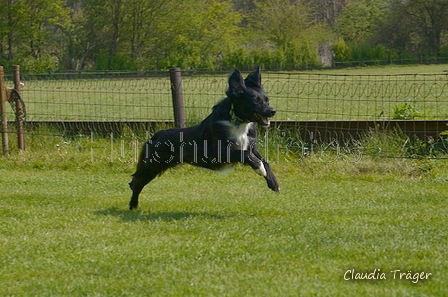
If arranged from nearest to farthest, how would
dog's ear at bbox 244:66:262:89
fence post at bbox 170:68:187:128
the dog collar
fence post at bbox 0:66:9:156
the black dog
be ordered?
the black dog, the dog collar, dog's ear at bbox 244:66:262:89, fence post at bbox 170:68:187:128, fence post at bbox 0:66:9:156

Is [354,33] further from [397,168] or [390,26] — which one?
[397,168]

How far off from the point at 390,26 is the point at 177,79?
46811mm

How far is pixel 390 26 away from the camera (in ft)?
180

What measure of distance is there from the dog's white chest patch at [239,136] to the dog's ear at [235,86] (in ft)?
1.06

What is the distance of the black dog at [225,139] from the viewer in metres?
7.12

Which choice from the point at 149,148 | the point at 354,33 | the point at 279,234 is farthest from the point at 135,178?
the point at 354,33

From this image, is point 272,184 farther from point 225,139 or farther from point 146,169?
point 146,169

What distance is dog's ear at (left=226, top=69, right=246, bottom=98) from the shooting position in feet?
23.9

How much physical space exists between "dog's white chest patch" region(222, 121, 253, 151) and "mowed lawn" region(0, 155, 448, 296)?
69 cm

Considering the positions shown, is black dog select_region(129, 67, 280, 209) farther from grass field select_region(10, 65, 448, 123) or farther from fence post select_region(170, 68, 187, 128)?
fence post select_region(170, 68, 187, 128)

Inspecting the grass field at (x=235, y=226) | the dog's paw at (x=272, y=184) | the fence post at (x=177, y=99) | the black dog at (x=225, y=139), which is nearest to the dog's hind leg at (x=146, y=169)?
the black dog at (x=225, y=139)

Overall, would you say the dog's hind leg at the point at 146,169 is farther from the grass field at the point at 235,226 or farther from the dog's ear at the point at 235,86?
the dog's ear at the point at 235,86

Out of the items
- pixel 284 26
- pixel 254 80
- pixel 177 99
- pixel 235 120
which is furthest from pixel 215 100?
pixel 284 26

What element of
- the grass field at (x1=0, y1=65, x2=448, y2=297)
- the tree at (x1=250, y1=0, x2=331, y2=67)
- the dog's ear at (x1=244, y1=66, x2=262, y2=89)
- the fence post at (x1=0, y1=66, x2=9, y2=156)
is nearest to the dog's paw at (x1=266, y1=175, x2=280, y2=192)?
the grass field at (x1=0, y1=65, x2=448, y2=297)
